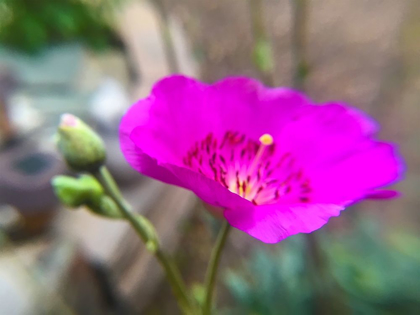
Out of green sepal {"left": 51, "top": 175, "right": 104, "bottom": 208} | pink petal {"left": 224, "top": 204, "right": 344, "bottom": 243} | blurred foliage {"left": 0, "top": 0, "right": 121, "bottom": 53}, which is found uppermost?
blurred foliage {"left": 0, "top": 0, "right": 121, "bottom": 53}

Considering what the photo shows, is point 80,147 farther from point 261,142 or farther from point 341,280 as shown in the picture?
point 341,280

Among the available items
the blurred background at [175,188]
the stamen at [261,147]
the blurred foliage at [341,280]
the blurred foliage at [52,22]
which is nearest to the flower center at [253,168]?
the stamen at [261,147]

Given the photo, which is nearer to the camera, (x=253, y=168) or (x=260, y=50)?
(x=253, y=168)

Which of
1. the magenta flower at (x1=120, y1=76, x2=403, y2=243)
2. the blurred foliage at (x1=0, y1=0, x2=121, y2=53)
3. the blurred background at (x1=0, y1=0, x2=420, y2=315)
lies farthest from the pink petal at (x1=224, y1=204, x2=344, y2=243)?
the blurred foliage at (x1=0, y1=0, x2=121, y2=53)

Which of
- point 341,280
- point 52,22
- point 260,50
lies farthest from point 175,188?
point 52,22

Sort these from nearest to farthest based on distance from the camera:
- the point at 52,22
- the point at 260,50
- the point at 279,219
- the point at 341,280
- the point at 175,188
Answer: the point at 279,219 → the point at 260,50 → the point at 341,280 → the point at 175,188 → the point at 52,22

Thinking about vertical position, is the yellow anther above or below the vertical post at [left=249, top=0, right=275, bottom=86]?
below

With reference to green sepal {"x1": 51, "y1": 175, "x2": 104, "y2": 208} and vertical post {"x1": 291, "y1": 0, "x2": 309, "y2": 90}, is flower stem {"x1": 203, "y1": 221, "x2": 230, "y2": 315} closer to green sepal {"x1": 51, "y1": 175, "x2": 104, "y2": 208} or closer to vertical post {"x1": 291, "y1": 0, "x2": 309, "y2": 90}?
green sepal {"x1": 51, "y1": 175, "x2": 104, "y2": 208}

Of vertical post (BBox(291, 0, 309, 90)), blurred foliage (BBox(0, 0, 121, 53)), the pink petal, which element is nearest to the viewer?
the pink petal
